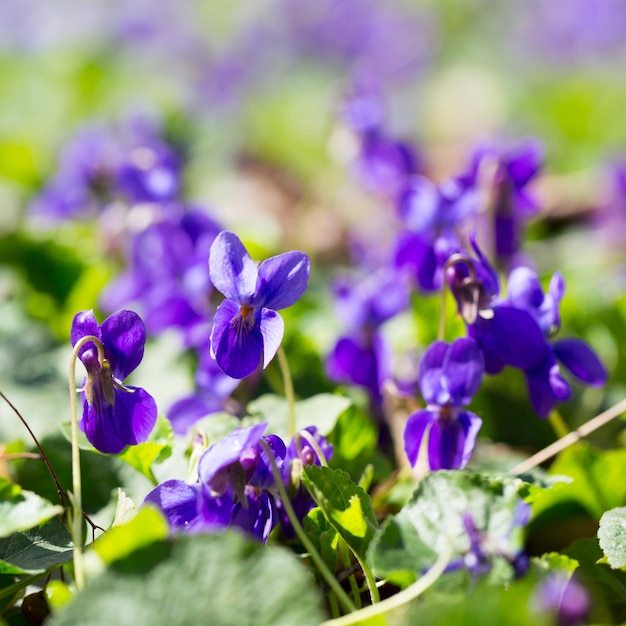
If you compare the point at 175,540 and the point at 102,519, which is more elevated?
the point at 175,540

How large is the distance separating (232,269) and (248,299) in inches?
1.7

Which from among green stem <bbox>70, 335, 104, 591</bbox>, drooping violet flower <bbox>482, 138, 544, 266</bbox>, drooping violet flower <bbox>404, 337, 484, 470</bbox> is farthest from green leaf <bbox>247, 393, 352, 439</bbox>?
drooping violet flower <bbox>482, 138, 544, 266</bbox>

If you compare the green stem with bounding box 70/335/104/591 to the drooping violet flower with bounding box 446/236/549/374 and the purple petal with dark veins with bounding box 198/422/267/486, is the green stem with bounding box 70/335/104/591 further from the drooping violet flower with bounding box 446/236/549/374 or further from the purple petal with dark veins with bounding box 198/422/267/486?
the drooping violet flower with bounding box 446/236/549/374

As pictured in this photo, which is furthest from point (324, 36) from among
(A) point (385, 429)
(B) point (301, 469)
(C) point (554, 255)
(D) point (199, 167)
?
(B) point (301, 469)

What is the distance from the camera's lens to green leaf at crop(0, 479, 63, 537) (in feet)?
3.10

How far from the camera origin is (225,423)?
3.97 ft

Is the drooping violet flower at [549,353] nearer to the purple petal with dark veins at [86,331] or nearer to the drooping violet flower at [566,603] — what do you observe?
the drooping violet flower at [566,603]

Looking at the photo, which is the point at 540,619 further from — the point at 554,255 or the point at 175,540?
the point at 554,255

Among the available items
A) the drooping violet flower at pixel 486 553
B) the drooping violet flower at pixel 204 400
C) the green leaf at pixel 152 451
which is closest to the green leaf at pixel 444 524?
the drooping violet flower at pixel 486 553

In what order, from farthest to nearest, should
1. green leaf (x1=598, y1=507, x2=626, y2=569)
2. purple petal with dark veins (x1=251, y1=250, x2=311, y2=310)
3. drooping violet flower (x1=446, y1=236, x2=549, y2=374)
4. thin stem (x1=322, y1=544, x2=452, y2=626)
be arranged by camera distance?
drooping violet flower (x1=446, y1=236, x2=549, y2=374) → purple petal with dark veins (x1=251, y1=250, x2=311, y2=310) → green leaf (x1=598, y1=507, x2=626, y2=569) → thin stem (x1=322, y1=544, x2=452, y2=626)

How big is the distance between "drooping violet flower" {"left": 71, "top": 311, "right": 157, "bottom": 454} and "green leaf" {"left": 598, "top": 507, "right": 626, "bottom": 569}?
0.55 meters

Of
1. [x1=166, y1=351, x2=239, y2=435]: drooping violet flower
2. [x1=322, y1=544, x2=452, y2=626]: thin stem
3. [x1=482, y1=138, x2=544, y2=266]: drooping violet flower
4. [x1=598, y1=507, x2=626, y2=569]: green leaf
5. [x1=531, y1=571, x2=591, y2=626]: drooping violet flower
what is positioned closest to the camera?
[x1=531, y1=571, x2=591, y2=626]: drooping violet flower

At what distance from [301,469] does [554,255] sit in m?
2.02

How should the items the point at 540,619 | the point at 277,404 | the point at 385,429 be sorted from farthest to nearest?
the point at 385,429, the point at 277,404, the point at 540,619
